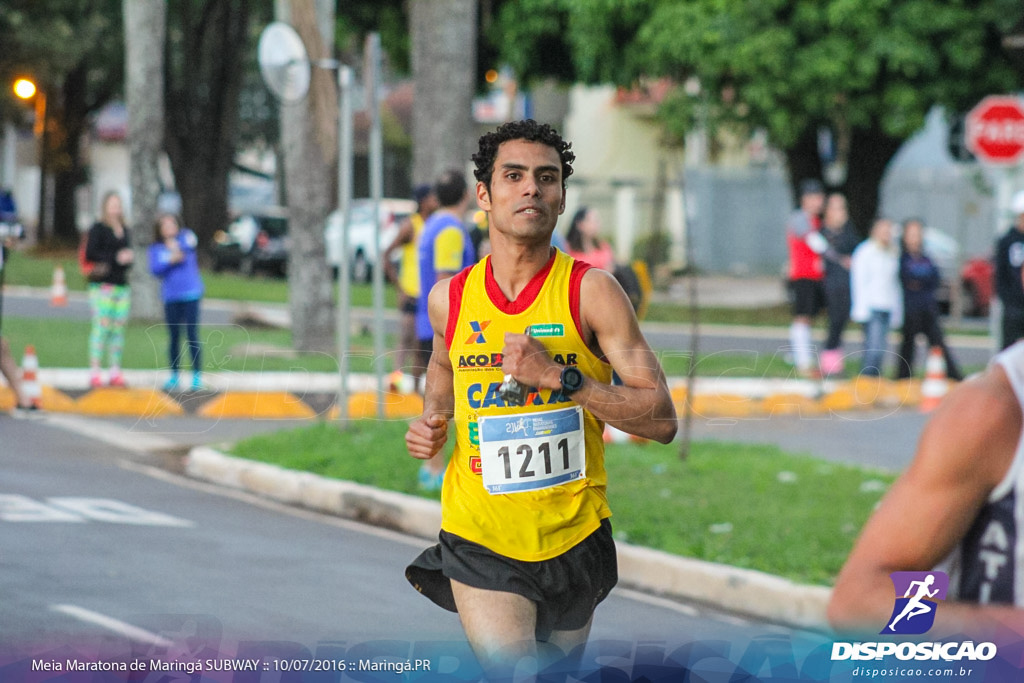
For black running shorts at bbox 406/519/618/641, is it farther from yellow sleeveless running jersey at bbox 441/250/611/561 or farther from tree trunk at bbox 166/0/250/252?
tree trunk at bbox 166/0/250/252

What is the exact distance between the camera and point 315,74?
16.5 metres

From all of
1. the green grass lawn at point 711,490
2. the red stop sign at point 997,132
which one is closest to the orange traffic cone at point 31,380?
the green grass lawn at point 711,490

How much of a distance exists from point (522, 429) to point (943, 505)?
72.5 inches

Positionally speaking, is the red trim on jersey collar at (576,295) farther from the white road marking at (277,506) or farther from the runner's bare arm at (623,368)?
the white road marking at (277,506)

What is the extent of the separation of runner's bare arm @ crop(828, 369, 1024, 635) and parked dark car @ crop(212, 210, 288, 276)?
3587 cm

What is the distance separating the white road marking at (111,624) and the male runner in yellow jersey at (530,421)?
8.04 ft

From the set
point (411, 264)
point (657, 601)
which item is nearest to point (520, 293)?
point (657, 601)

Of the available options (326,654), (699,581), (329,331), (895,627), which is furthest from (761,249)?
(895,627)

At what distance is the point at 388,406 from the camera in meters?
13.1

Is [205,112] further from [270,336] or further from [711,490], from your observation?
[711,490]

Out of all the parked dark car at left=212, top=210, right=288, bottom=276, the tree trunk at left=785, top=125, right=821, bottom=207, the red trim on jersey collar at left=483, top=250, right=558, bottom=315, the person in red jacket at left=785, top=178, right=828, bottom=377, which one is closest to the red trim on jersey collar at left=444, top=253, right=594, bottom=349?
the red trim on jersey collar at left=483, top=250, right=558, bottom=315

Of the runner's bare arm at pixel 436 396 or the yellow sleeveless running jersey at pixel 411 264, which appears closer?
the runner's bare arm at pixel 436 396

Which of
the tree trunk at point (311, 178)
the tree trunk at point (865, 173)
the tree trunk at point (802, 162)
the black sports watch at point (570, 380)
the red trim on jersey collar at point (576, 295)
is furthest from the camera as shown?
the tree trunk at point (802, 162)

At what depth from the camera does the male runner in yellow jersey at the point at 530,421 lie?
400 cm
